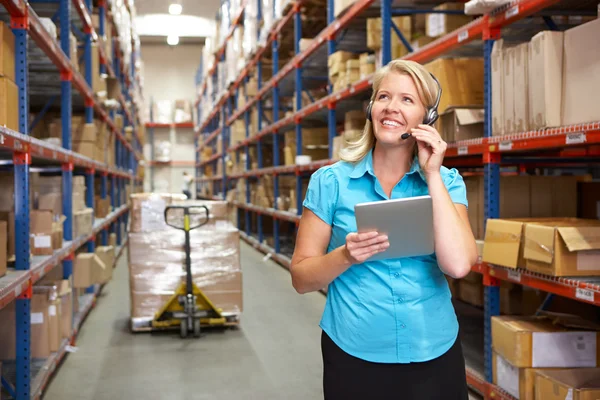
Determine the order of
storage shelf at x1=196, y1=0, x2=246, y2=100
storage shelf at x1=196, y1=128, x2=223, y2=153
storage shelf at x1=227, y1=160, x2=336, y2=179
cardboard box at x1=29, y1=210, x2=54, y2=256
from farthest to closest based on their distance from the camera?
storage shelf at x1=196, y1=128, x2=223, y2=153, storage shelf at x1=196, y1=0, x2=246, y2=100, storage shelf at x1=227, y1=160, x2=336, y2=179, cardboard box at x1=29, y1=210, x2=54, y2=256

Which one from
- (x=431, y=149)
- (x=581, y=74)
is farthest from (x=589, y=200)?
(x=431, y=149)

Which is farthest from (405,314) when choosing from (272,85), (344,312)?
(272,85)

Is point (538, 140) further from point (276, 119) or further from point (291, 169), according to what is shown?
point (276, 119)

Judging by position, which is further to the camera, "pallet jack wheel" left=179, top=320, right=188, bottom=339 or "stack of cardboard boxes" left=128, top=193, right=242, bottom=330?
"stack of cardboard boxes" left=128, top=193, right=242, bottom=330

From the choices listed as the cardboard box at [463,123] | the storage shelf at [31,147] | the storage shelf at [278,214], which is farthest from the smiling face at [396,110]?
the storage shelf at [278,214]

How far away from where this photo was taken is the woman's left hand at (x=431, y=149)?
1626 mm

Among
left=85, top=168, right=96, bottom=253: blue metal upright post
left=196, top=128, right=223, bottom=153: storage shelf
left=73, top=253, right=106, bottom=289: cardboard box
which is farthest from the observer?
left=196, top=128, right=223, bottom=153: storage shelf

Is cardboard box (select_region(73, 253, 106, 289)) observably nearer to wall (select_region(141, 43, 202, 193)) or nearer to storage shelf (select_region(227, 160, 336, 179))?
storage shelf (select_region(227, 160, 336, 179))

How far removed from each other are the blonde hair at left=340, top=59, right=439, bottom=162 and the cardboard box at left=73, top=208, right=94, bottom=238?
150 inches

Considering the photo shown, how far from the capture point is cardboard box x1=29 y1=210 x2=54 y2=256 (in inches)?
153

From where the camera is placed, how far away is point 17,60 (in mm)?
3268

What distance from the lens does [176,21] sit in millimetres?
18938

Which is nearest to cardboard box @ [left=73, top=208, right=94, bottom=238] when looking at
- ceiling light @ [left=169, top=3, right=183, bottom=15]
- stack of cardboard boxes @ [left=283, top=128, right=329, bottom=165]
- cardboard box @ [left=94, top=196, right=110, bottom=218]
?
cardboard box @ [left=94, top=196, right=110, bottom=218]

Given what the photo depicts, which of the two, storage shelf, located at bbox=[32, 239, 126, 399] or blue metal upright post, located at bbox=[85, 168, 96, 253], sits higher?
blue metal upright post, located at bbox=[85, 168, 96, 253]
